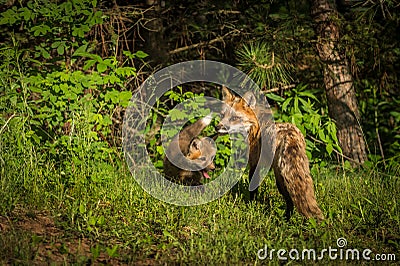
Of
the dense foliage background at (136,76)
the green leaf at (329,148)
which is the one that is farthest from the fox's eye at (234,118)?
the green leaf at (329,148)

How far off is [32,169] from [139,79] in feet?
9.66

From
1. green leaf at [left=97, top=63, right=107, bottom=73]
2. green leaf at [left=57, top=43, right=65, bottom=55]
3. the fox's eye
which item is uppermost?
green leaf at [left=57, top=43, right=65, bottom=55]

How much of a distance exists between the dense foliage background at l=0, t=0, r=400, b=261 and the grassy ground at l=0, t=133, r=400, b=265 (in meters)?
0.03

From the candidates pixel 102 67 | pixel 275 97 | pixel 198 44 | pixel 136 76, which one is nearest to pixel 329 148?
pixel 275 97

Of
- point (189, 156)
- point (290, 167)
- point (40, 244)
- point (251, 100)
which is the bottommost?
point (40, 244)

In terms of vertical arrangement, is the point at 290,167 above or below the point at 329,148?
below

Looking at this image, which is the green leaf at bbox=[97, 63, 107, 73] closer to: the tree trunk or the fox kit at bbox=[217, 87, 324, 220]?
the fox kit at bbox=[217, 87, 324, 220]

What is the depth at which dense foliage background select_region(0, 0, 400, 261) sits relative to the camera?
5383mm

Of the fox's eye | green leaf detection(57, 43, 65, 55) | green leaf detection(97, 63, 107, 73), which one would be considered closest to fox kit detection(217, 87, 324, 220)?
the fox's eye

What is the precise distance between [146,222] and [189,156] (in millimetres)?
1870

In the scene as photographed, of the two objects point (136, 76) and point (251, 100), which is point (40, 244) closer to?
point (251, 100)

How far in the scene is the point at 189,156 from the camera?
6660 millimetres

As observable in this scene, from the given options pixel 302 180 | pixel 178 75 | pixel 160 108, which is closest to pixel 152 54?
pixel 178 75

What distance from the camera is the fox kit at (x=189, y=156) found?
6.50 meters
